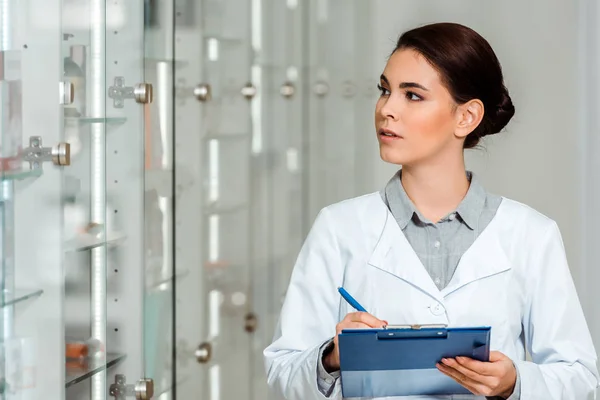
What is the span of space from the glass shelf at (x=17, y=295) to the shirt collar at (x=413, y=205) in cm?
66

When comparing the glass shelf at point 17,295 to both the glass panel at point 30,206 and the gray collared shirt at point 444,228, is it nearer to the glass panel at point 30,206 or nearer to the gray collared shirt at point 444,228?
the glass panel at point 30,206

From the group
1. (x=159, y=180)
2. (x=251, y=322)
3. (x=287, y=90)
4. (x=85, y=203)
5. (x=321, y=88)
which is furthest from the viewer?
(x=321, y=88)

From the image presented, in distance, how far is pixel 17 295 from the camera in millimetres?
1609

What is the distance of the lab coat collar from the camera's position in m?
1.44

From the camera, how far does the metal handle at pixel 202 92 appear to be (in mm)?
2326

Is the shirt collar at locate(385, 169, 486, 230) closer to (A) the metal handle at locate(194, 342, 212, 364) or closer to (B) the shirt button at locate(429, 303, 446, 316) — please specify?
(B) the shirt button at locate(429, 303, 446, 316)

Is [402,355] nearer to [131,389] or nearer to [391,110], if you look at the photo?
[391,110]

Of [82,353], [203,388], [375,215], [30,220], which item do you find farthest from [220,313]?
[375,215]

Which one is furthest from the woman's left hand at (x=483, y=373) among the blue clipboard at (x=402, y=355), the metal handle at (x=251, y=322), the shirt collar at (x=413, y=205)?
the metal handle at (x=251, y=322)

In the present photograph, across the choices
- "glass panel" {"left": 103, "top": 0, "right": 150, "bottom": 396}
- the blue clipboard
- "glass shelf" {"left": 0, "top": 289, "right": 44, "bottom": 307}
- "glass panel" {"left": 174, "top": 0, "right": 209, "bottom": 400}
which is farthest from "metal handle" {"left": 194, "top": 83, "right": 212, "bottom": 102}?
the blue clipboard

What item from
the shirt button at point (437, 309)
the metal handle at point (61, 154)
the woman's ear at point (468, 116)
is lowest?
the shirt button at point (437, 309)

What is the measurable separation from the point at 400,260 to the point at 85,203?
70cm

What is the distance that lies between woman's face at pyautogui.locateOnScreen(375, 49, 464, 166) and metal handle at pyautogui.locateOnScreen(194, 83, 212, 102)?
92cm

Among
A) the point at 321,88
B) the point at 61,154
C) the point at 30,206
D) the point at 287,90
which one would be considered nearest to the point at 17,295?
the point at 30,206
